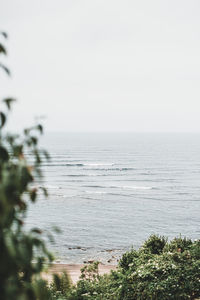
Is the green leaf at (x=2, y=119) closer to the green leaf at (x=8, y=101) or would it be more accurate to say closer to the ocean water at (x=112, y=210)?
the green leaf at (x=8, y=101)

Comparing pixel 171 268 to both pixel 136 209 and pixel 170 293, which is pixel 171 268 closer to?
pixel 170 293

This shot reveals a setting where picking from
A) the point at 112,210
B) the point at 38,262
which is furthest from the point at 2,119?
the point at 112,210

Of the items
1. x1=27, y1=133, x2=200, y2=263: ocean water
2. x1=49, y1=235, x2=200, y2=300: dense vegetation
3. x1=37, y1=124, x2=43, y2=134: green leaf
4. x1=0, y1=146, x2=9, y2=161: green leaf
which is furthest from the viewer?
x1=27, y1=133, x2=200, y2=263: ocean water

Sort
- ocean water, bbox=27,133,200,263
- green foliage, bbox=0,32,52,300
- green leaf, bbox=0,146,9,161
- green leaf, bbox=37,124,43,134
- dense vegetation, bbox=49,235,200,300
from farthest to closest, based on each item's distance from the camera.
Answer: ocean water, bbox=27,133,200,263 → dense vegetation, bbox=49,235,200,300 → green leaf, bbox=37,124,43,134 → green leaf, bbox=0,146,9,161 → green foliage, bbox=0,32,52,300

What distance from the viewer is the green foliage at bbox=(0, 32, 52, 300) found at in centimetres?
208

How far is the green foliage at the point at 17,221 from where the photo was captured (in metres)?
2.08

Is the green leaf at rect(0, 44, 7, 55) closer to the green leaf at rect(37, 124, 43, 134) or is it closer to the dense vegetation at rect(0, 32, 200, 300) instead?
the dense vegetation at rect(0, 32, 200, 300)

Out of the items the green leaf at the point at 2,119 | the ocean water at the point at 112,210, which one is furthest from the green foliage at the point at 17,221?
the ocean water at the point at 112,210

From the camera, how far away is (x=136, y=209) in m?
49.5

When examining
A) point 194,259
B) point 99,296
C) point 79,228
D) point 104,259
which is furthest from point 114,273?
point 79,228

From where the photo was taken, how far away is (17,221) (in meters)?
2.82

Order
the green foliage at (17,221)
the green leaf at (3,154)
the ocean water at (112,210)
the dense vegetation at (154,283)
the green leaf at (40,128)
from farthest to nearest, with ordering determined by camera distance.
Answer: the ocean water at (112,210)
the dense vegetation at (154,283)
the green leaf at (40,128)
the green leaf at (3,154)
the green foliage at (17,221)

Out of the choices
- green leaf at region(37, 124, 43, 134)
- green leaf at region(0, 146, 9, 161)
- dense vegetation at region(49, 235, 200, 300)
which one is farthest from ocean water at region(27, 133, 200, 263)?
green leaf at region(0, 146, 9, 161)

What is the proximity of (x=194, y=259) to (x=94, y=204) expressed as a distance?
42.5 meters
